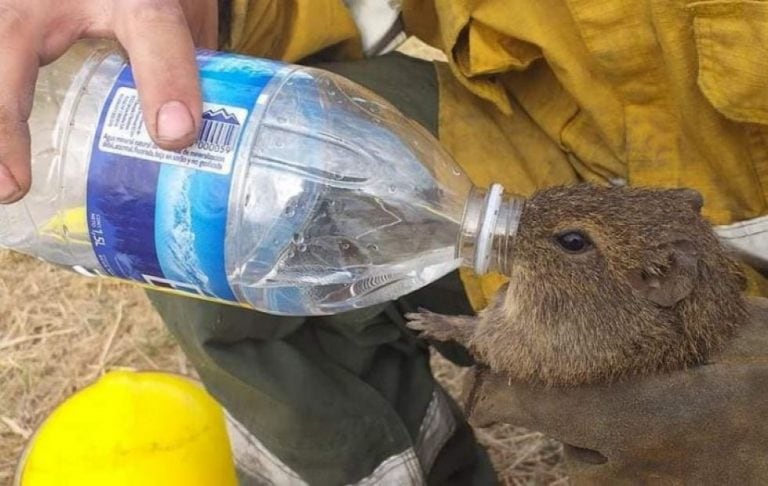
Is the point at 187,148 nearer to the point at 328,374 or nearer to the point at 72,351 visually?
the point at 328,374

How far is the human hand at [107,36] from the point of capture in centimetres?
101

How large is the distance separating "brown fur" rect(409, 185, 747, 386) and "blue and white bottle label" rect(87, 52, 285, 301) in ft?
1.26

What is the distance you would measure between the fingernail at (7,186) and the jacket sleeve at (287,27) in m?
0.52

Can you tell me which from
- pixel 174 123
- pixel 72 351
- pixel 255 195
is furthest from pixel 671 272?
pixel 72 351

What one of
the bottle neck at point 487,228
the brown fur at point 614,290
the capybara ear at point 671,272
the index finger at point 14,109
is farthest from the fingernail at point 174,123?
the capybara ear at point 671,272

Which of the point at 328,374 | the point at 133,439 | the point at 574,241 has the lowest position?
the point at 133,439

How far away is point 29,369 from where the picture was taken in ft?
7.74

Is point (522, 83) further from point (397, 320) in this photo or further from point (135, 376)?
point (135, 376)

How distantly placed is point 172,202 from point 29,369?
58.7 inches

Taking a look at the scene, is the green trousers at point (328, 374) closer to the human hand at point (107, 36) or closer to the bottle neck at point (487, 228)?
the bottle neck at point (487, 228)

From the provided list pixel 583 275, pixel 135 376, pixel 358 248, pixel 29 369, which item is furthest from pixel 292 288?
Answer: pixel 29 369

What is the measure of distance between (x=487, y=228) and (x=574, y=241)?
16 cm

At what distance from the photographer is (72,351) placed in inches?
95.0

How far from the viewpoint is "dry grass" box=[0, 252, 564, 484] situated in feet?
7.13
